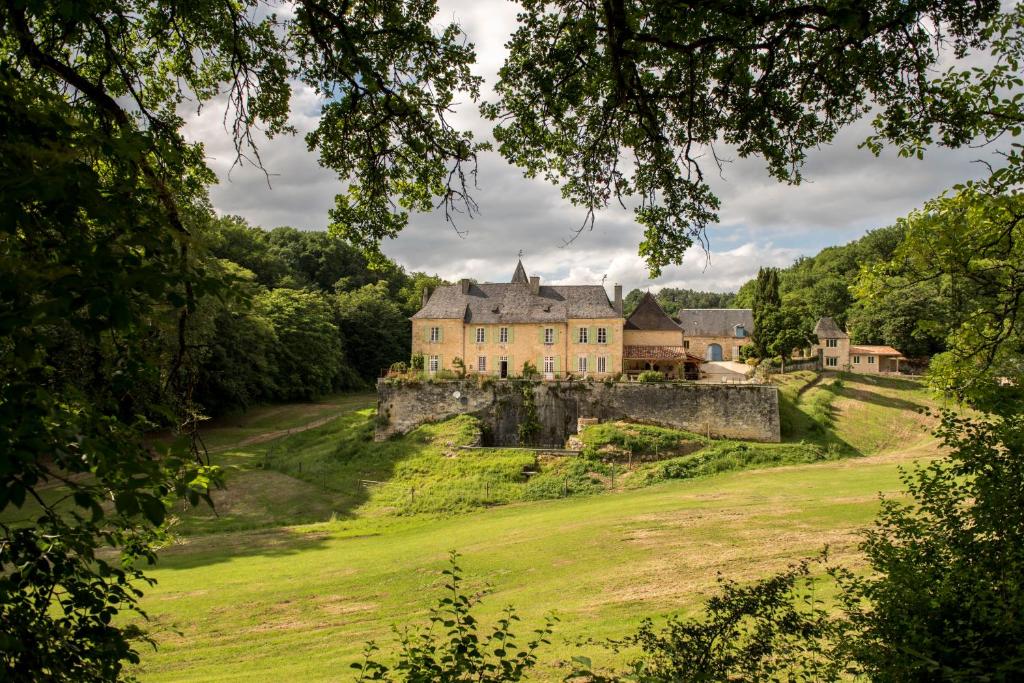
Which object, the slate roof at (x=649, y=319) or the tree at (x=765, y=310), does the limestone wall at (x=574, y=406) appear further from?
the tree at (x=765, y=310)

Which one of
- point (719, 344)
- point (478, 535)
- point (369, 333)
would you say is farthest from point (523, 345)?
point (369, 333)

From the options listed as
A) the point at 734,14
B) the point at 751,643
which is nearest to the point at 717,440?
the point at 751,643

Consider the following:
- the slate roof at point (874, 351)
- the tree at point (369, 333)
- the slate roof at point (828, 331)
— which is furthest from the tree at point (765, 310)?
the tree at point (369, 333)

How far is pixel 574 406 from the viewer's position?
107 feet

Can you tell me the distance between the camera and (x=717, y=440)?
100ft

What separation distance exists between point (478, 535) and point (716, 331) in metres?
41.4

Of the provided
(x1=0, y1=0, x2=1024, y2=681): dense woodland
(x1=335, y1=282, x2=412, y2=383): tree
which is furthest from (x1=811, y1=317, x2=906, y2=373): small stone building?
(x1=0, y1=0, x2=1024, y2=681): dense woodland

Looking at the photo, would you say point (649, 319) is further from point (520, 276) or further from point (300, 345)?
point (300, 345)

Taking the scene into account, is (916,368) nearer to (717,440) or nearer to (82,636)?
(717,440)

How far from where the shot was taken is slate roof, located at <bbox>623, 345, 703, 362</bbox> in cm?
3632

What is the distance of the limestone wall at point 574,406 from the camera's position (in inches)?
1238

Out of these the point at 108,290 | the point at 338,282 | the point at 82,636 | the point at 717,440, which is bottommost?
the point at 717,440

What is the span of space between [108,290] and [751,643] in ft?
24.8

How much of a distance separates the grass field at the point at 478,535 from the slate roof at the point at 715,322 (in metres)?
20.2
